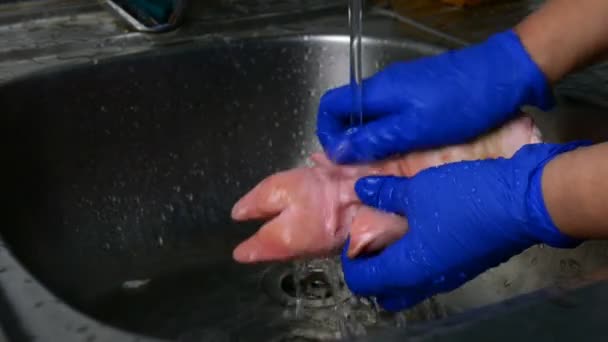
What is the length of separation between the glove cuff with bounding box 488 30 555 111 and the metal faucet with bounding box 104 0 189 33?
0.45 m

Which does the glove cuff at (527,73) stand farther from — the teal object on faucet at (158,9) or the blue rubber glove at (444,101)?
the teal object on faucet at (158,9)

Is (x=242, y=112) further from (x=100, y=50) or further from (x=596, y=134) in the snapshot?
(x=596, y=134)

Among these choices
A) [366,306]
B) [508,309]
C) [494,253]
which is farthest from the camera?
[366,306]

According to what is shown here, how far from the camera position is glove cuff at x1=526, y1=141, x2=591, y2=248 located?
0.54 m

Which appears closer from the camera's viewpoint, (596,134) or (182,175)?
(596,134)

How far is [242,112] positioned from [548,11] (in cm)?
42

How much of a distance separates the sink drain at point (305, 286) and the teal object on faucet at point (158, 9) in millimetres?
380

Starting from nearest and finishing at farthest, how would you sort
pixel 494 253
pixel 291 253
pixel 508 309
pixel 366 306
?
pixel 508 309 < pixel 494 253 < pixel 291 253 < pixel 366 306

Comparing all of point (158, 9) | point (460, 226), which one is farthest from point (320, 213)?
point (158, 9)

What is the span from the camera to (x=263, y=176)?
992mm

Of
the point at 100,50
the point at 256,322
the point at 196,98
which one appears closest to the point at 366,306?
the point at 256,322

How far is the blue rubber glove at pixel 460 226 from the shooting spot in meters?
0.56

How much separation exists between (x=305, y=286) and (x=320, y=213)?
227 millimetres

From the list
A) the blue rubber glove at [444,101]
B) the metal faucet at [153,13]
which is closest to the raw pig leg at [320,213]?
the blue rubber glove at [444,101]
